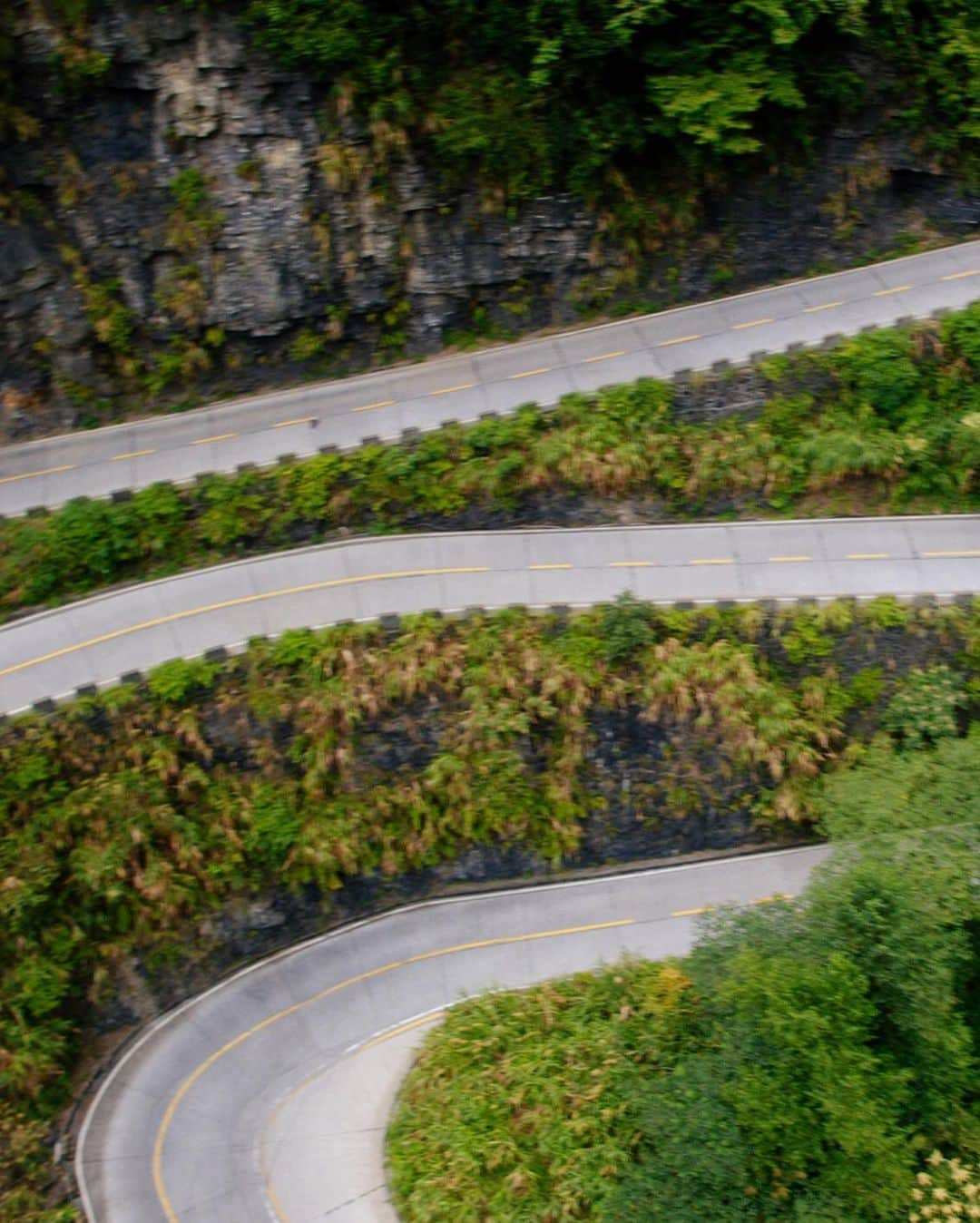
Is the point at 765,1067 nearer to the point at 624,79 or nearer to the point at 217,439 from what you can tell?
the point at 217,439

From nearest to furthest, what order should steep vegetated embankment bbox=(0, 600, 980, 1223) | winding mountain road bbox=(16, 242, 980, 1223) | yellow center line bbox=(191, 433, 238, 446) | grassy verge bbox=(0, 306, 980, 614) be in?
winding mountain road bbox=(16, 242, 980, 1223) → steep vegetated embankment bbox=(0, 600, 980, 1223) → grassy verge bbox=(0, 306, 980, 614) → yellow center line bbox=(191, 433, 238, 446)

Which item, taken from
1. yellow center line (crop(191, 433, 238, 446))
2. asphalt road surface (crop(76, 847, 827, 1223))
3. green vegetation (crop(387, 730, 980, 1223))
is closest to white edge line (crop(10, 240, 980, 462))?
yellow center line (crop(191, 433, 238, 446))

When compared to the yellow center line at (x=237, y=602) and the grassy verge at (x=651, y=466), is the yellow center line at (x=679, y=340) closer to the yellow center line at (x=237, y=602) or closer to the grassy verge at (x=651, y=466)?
the grassy verge at (x=651, y=466)

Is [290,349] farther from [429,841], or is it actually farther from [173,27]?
[429,841]

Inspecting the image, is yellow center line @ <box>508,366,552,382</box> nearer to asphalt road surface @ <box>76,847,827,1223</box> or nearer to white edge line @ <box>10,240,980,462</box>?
white edge line @ <box>10,240,980,462</box>

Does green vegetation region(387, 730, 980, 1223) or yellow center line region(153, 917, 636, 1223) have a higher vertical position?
green vegetation region(387, 730, 980, 1223)

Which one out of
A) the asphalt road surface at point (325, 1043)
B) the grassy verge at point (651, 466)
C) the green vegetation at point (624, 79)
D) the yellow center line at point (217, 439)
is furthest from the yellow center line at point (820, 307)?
the yellow center line at point (217, 439)

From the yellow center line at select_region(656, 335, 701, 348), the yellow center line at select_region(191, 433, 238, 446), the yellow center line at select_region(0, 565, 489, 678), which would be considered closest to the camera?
the yellow center line at select_region(0, 565, 489, 678)
